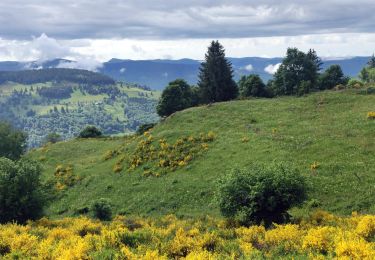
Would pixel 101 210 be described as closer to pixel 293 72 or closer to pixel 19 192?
pixel 19 192

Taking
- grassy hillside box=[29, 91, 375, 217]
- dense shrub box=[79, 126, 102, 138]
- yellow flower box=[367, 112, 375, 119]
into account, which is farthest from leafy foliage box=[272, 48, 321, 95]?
dense shrub box=[79, 126, 102, 138]

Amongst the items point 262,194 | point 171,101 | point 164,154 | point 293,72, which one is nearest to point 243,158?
point 164,154

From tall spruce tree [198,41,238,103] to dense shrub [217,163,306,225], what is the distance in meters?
64.6

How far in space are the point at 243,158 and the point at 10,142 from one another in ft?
160

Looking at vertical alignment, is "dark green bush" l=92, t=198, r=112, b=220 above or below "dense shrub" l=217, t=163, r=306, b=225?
below

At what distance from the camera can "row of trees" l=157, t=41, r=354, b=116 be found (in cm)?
8956

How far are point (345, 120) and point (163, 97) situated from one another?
162 ft

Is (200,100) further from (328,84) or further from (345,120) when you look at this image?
(345,120)

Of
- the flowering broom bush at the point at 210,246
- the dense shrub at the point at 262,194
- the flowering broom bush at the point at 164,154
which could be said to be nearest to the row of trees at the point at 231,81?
the flowering broom bush at the point at 164,154

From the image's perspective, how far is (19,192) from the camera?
3503 centimetres

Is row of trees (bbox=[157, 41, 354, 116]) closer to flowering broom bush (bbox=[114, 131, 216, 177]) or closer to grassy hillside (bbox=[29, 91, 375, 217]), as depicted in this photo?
grassy hillside (bbox=[29, 91, 375, 217])

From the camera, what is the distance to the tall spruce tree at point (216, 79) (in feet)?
311

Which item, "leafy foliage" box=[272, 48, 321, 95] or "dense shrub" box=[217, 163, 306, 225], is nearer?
"dense shrub" box=[217, 163, 306, 225]

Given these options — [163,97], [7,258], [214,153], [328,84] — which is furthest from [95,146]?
[7,258]
